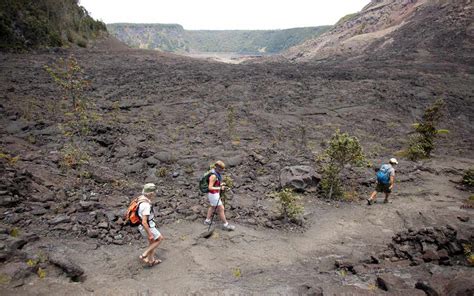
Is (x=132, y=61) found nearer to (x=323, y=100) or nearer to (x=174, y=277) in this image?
(x=323, y=100)

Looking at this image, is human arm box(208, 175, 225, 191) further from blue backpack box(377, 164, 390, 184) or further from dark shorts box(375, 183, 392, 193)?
dark shorts box(375, 183, 392, 193)

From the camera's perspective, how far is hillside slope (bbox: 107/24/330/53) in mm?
133500

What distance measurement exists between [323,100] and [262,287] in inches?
761

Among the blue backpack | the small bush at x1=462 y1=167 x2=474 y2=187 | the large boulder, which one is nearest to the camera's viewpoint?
the blue backpack

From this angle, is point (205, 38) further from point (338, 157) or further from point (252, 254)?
point (252, 254)

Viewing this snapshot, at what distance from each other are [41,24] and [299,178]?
3202cm

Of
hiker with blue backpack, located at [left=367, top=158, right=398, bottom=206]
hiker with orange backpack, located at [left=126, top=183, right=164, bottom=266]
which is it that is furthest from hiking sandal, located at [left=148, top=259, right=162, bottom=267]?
hiker with blue backpack, located at [left=367, top=158, right=398, bottom=206]

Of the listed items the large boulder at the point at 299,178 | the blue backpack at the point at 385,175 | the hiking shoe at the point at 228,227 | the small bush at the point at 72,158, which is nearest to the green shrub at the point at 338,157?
the large boulder at the point at 299,178

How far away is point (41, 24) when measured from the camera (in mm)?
30984

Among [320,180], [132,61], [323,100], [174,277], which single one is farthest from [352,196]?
[132,61]

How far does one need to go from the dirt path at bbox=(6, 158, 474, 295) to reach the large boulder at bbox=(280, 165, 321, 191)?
717 millimetres

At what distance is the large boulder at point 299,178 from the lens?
443 inches

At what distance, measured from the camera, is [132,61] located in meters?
30.1

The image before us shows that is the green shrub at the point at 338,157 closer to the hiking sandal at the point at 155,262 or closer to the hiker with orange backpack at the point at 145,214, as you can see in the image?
the hiking sandal at the point at 155,262
